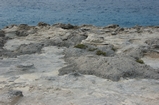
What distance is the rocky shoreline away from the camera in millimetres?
9211

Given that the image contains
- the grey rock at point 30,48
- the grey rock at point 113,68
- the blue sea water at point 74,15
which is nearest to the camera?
the grey rock at point 113,68

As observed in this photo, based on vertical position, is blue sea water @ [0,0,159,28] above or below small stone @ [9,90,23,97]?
below

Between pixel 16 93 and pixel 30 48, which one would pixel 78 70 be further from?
pixel 30 48

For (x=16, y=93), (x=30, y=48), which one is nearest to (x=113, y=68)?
(x=16, y=93)

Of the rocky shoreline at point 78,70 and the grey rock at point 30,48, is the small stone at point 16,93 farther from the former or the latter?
the grey rock at point 30,48

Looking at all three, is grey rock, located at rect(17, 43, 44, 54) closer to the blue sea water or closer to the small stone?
the small stone

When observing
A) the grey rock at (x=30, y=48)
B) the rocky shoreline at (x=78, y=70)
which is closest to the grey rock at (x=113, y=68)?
the rocky shoreline at (x=78, y=70)

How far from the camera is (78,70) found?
11641 mm

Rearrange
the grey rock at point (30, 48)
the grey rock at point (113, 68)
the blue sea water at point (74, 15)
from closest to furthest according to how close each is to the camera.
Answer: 1. the grey rock at point (113, 68)
2. the grey rock at point (30, 48)
3. the blue sea water at point (74, 15)

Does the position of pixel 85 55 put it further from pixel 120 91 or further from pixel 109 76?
pixel 120 91

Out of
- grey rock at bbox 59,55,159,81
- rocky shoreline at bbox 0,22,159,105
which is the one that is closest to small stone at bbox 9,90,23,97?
rocky shoreline at bbox 0,22,159,105

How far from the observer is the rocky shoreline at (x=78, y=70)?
363 inches

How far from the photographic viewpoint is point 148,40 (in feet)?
56.6

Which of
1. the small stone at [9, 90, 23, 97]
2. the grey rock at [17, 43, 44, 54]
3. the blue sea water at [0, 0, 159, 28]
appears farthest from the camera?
the blue sea water at [0, 0, 159, 28]
